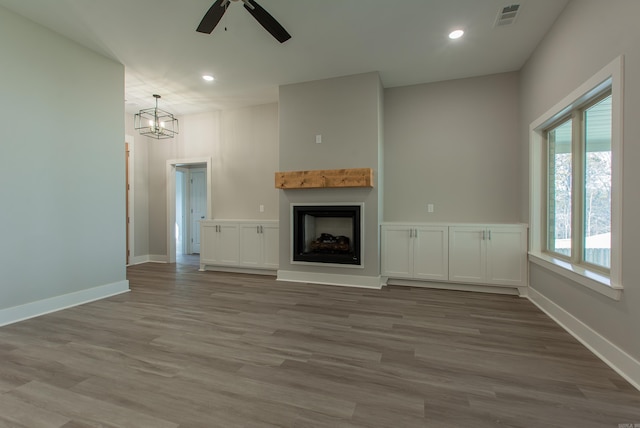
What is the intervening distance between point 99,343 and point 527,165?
16.1 feet

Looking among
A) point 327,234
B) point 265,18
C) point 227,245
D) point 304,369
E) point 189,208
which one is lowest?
point 304,369

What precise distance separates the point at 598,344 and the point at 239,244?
455 cm

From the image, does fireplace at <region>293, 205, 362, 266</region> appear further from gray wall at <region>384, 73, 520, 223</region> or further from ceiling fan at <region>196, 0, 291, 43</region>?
ceiling fan at <region>196, 0, 291, 43</region>

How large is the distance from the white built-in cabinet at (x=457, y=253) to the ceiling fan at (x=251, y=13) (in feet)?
9.11

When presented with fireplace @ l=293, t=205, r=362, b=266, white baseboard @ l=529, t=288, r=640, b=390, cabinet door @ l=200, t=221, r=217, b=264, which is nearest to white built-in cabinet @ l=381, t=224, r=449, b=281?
fireplace @ l=293, t=205, r=362, b=266

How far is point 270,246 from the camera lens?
15.8 feet

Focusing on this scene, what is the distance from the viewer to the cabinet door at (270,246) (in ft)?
15.6

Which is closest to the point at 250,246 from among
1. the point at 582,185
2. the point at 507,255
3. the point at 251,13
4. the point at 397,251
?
the point at 397,251

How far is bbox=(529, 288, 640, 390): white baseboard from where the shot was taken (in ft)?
5.91

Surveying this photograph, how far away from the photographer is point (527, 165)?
11.9 ft

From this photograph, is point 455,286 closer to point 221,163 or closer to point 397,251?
point 397,251

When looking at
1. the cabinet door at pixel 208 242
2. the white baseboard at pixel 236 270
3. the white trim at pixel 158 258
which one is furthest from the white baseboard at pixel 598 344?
the white trim at pixel 158 258

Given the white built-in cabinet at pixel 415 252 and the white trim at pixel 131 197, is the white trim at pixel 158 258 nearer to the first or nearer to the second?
the white trim at pixel 131 197

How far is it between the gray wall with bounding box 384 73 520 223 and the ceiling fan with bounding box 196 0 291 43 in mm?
2504
